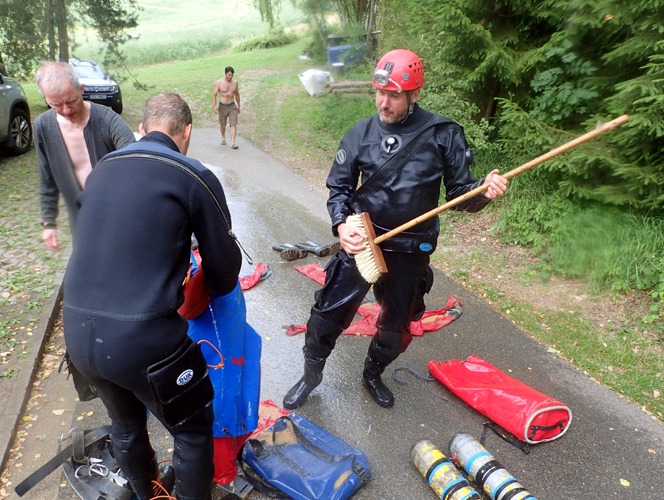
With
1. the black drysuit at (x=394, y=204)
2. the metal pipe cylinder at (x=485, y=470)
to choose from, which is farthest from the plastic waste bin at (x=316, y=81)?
the metal pipe cylinder at (x=485, y=470)

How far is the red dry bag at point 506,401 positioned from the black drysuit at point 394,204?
2.07 feet

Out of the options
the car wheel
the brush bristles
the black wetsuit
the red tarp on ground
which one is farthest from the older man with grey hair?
the car wheel

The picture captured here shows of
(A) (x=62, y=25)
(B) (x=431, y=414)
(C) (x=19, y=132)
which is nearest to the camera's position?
(B) (x=431, y=414)

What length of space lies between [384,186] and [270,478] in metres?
1.81

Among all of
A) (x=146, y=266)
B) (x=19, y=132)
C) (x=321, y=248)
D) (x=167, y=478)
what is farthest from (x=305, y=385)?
(x=19, y=132)

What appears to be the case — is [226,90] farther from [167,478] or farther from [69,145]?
[167,478]

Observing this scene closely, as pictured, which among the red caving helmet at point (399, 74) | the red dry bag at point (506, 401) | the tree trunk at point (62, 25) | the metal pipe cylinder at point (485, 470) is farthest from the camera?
the tree trunk at point (62, 25)

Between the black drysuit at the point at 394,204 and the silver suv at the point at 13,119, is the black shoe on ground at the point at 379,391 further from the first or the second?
the silver suv at the point at 13,119

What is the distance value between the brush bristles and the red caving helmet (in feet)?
2.50

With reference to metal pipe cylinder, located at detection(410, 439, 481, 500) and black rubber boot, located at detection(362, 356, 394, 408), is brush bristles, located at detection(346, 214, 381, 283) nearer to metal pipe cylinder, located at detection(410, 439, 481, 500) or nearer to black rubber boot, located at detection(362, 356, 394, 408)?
black rubber boot, located at detection(362, 356, 394, 408)

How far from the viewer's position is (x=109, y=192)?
1844 millimetres

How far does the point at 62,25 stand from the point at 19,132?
4.77 m

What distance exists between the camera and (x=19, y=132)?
9.34m

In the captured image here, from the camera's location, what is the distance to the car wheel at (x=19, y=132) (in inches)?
360
